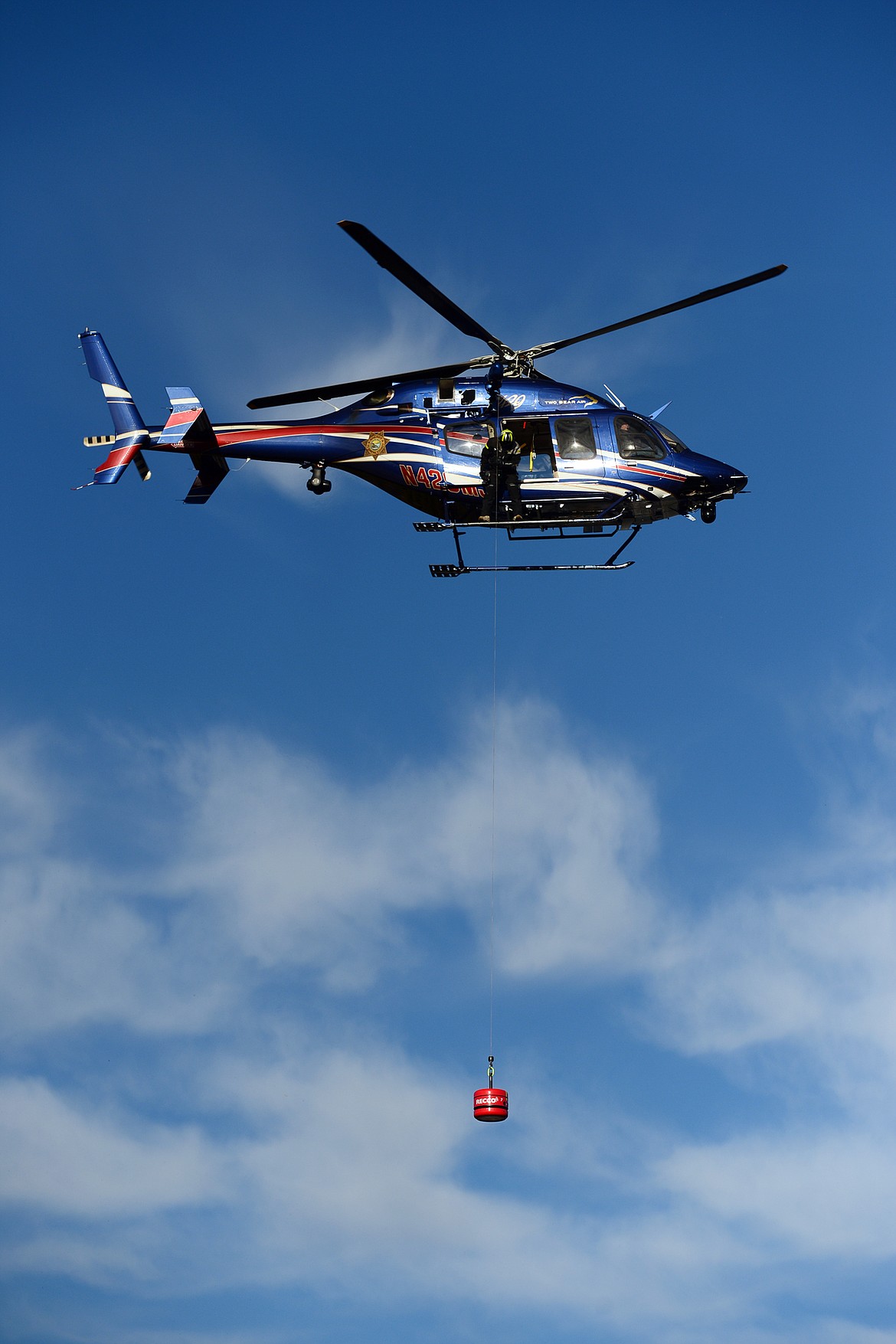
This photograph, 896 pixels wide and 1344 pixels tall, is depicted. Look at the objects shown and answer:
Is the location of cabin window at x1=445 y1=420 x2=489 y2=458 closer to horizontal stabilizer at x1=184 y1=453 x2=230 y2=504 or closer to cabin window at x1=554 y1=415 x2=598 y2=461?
cabin window at x1=554 y1=415 x2=598 y2=461

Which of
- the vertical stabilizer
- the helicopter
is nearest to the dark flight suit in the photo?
the helicopter

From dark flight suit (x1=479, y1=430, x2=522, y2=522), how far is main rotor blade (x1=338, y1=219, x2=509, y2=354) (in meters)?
2.17

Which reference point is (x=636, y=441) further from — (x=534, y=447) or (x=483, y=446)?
(x=483, y=446)

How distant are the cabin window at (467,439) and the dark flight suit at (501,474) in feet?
1.39

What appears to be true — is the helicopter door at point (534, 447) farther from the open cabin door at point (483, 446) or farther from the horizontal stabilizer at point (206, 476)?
the horizontal stabilizer at point (206, 476)

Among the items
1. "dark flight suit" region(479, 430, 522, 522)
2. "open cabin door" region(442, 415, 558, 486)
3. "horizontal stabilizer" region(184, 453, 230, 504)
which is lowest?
"dark flight suit" region(479, 430, 522, 522)

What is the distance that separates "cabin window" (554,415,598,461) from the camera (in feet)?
91.8

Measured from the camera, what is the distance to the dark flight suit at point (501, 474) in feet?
90.3

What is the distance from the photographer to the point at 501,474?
27578mm

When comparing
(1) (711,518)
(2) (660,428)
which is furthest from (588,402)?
(1) (711,518)

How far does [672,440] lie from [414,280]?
21.4 feet

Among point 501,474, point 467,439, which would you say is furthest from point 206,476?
point 501,474

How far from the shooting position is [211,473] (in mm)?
30219

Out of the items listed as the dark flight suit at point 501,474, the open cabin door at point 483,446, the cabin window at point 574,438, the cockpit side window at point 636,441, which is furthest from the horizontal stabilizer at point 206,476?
the cockpit side window at point 636,441
